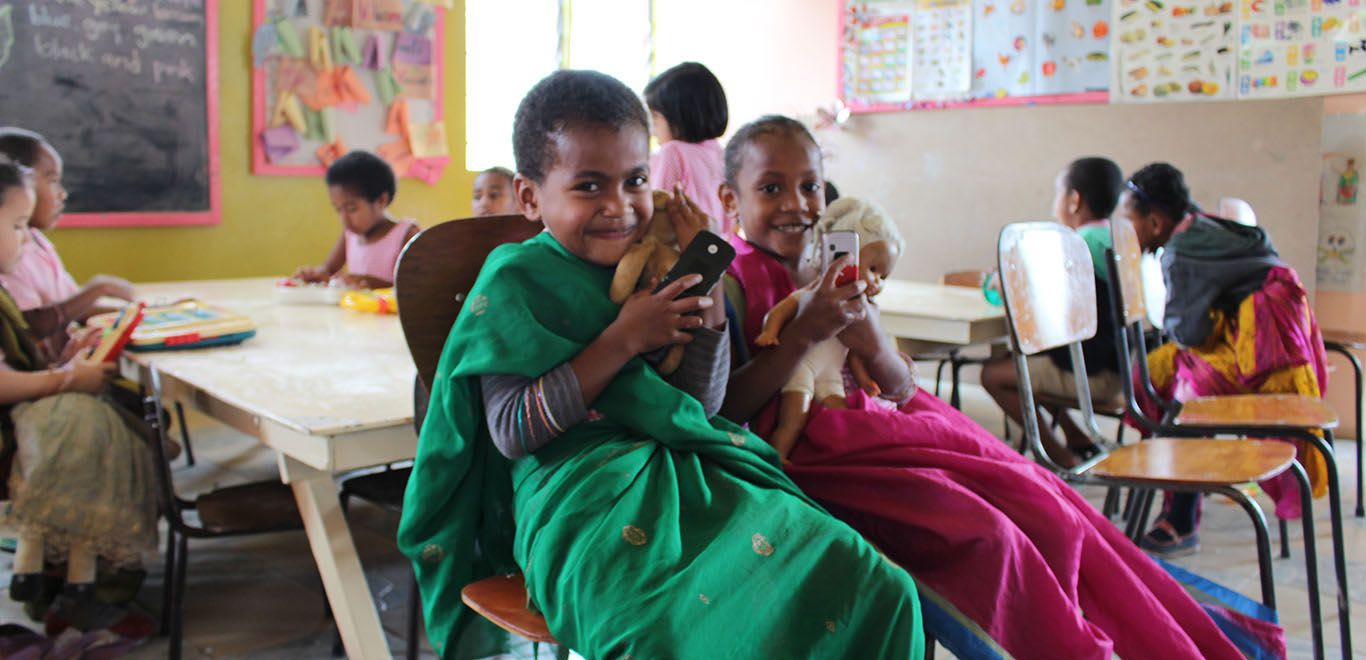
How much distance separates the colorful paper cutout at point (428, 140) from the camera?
4.77m

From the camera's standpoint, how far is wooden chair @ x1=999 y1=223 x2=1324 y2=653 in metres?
1.81

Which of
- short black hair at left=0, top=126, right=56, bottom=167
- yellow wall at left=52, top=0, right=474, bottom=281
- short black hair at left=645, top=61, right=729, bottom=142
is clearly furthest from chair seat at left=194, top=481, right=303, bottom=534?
yellow wall at left=52, top=0, right=474, bottom=281

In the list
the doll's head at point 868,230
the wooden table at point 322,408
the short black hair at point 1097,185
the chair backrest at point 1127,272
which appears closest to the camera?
the doll's head at point 868,230

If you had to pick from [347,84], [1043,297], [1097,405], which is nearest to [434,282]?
[1043,297]

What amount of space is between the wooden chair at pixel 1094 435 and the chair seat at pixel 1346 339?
5.43ft

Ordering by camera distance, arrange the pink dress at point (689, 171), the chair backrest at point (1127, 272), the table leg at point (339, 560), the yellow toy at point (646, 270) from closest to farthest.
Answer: the yellow toy at point (646, 270), the table leg at point (339, 560), the chair backrest at point (1127, 272), the pink dress at point (689, 171)

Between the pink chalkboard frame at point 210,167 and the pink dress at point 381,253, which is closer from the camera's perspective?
the pink dress at point 381,253

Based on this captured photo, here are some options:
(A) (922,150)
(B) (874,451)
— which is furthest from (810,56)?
(B) (874,451)

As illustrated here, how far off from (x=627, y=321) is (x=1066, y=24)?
4006mm

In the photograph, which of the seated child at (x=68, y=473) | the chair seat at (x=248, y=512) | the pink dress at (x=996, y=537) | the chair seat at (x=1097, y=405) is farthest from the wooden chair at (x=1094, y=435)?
the seated child at (x=68, y=473)

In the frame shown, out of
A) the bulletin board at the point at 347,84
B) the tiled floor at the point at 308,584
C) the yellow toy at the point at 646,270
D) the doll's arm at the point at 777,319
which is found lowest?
the tiled floor at the point at 308,584

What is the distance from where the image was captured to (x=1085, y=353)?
3113mm

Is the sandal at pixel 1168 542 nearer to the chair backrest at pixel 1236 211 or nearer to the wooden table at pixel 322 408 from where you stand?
the chair backrest at pixel 1236 211

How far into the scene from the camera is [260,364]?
83.0 inches
